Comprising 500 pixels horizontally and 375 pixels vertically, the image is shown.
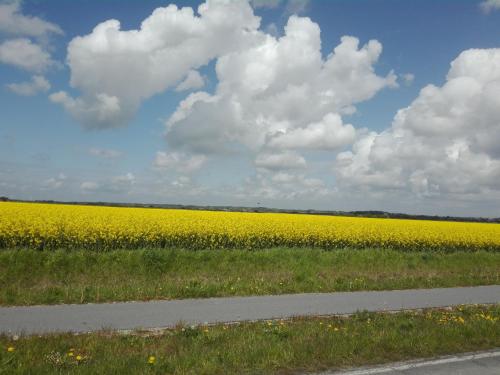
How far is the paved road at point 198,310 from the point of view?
275 inches

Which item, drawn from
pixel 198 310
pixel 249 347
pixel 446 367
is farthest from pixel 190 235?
pixel 446 367

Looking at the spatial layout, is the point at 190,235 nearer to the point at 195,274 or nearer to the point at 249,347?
the point at 195,274

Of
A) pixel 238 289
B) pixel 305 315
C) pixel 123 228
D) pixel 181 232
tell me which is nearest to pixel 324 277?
pixel 238 289

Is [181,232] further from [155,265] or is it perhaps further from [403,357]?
[403,357]

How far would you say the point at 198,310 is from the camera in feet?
27.2

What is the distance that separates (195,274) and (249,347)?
7.13 m

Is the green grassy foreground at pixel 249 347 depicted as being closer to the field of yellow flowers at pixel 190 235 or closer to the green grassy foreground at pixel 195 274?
A: the green grassy foreground at pixel 195 274

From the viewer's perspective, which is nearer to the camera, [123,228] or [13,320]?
[13,320]

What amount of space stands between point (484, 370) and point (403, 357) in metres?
1.02

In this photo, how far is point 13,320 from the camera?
701 cm

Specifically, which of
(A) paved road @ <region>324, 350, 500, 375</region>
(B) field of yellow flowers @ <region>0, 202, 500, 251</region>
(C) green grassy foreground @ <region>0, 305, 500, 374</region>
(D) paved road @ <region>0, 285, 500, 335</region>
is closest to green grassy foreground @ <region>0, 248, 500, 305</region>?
(D) paved road @ <region>0, 285, 500, 335</region>

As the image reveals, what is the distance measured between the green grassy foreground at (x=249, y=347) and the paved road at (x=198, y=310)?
0.66 m

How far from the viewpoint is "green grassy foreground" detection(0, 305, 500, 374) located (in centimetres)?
511

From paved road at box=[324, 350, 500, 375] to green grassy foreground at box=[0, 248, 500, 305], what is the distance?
488cm
